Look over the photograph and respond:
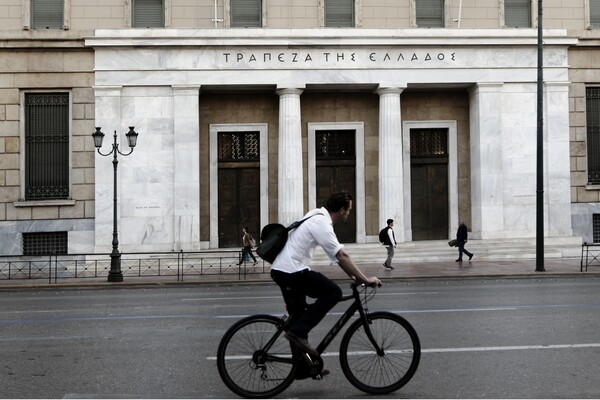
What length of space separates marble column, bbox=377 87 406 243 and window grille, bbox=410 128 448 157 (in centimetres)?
221

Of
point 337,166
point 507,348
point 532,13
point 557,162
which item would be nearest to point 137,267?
point 337,166

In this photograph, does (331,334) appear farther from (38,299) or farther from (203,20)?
(203,20)

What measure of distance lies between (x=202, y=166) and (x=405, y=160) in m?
9.12

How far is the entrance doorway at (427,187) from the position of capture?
110 ft

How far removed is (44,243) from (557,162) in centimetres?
2206

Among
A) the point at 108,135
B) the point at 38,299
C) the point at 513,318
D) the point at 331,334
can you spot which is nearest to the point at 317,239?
the point at 331,334

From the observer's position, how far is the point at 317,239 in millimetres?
7008

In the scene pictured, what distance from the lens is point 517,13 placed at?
32500 mm

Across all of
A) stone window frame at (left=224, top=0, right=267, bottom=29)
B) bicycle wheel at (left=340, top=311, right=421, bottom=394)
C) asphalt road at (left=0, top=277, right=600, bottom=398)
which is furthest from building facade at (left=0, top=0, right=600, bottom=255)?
bicycle wheel at (left=340, top=311, right=421, bottom=394)

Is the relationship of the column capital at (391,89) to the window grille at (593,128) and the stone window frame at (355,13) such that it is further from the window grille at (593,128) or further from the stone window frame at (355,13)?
the window grille at (593,128)

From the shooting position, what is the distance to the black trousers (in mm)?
6938

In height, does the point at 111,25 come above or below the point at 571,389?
above

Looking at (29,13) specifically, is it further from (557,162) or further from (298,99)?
(557,162)

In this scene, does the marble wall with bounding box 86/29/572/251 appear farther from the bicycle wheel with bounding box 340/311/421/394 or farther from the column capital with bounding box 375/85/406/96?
the bicycle wheel with bounding box 340/311/421/394
